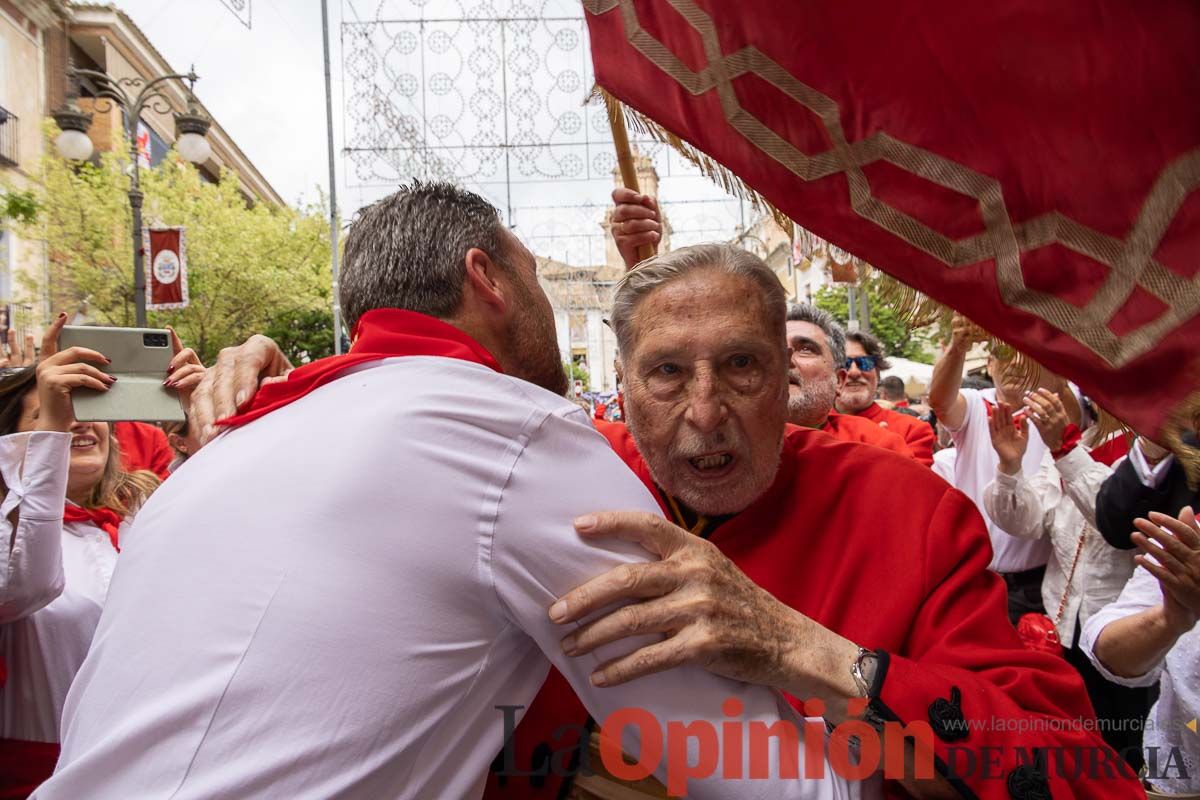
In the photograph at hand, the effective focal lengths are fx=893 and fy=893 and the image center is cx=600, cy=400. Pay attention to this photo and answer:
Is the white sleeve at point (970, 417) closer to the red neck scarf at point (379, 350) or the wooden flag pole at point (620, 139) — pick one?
the wooden flag pole at point (620, 139)

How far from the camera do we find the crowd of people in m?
1.24

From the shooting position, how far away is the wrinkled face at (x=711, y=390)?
2160 millimetres

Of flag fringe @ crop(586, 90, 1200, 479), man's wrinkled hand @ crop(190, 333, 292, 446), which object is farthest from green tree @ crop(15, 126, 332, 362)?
flag fringe @ crop(586, 90, 1200, 479)

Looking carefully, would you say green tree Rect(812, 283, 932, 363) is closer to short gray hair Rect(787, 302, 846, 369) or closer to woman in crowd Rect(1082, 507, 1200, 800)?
short gray hair Rect(787, 302, 846, 369)

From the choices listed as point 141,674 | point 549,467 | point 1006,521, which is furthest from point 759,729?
point 1006,521

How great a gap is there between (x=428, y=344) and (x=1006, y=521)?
3.25m

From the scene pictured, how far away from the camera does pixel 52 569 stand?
8.70ft

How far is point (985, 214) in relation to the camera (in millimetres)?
1344

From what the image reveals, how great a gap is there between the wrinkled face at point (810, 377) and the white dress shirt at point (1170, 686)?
5.65 feet

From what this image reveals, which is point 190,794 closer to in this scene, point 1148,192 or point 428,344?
point 428,344

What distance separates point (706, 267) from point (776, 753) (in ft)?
4.20

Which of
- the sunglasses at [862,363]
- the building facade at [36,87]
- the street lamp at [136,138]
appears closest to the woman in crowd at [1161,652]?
the sunglasses at [862,363]

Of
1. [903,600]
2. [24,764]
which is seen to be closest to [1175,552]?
[903,600]

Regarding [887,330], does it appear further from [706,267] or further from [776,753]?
[776,753]
